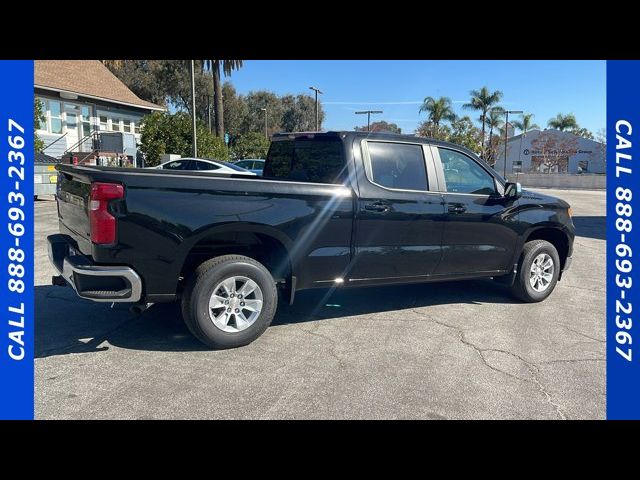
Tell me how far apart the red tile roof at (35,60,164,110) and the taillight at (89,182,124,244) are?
23.2 meters

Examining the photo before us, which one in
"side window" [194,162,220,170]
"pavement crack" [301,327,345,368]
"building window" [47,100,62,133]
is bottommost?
"pavement crack" [301,327,345,368]

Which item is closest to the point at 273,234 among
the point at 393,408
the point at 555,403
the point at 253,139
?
the point at 393,408

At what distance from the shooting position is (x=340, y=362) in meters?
4.23

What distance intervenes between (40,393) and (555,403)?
3.77 meters

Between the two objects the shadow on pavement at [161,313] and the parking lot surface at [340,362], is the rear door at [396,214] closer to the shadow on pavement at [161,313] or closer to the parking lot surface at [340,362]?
the parking lot surface at [340,362]

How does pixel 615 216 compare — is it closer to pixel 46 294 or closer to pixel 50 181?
pixel 46 294

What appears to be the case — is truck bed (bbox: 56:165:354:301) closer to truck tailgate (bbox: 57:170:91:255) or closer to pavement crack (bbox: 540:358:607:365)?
truck tailgate (bbox: 57:170:91:255)

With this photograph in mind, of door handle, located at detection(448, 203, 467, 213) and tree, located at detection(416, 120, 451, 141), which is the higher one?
tree, located at detection(416, 120, 451, 141)

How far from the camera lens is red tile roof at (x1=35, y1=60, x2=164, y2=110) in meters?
24.2

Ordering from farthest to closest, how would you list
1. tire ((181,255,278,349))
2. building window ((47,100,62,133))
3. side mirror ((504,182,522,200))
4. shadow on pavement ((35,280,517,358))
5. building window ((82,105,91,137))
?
building window ((82,105,91,137))
building window ((47,100,62,133))
side mirror ((504,182,522,200))
shadow on pavement ((35,280,517,358))
tire ((181,255,278,349))

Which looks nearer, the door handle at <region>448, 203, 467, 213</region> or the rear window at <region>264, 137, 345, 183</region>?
the rear window at <region>264, 137, 345, 183</region>

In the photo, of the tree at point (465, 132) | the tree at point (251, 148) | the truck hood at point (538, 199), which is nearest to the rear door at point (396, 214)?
the truck hood at point (538, 199)

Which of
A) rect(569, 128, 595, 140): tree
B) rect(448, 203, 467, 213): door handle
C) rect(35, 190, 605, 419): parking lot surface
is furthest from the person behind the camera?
rect(569, 128, 595, 140): tree

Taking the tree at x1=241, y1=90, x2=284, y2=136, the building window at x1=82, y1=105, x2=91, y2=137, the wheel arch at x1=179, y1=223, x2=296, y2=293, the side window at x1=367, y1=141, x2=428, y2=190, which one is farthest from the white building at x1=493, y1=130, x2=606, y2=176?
the wheel arch at x1=179, y1=223, x2=296, y2=293
